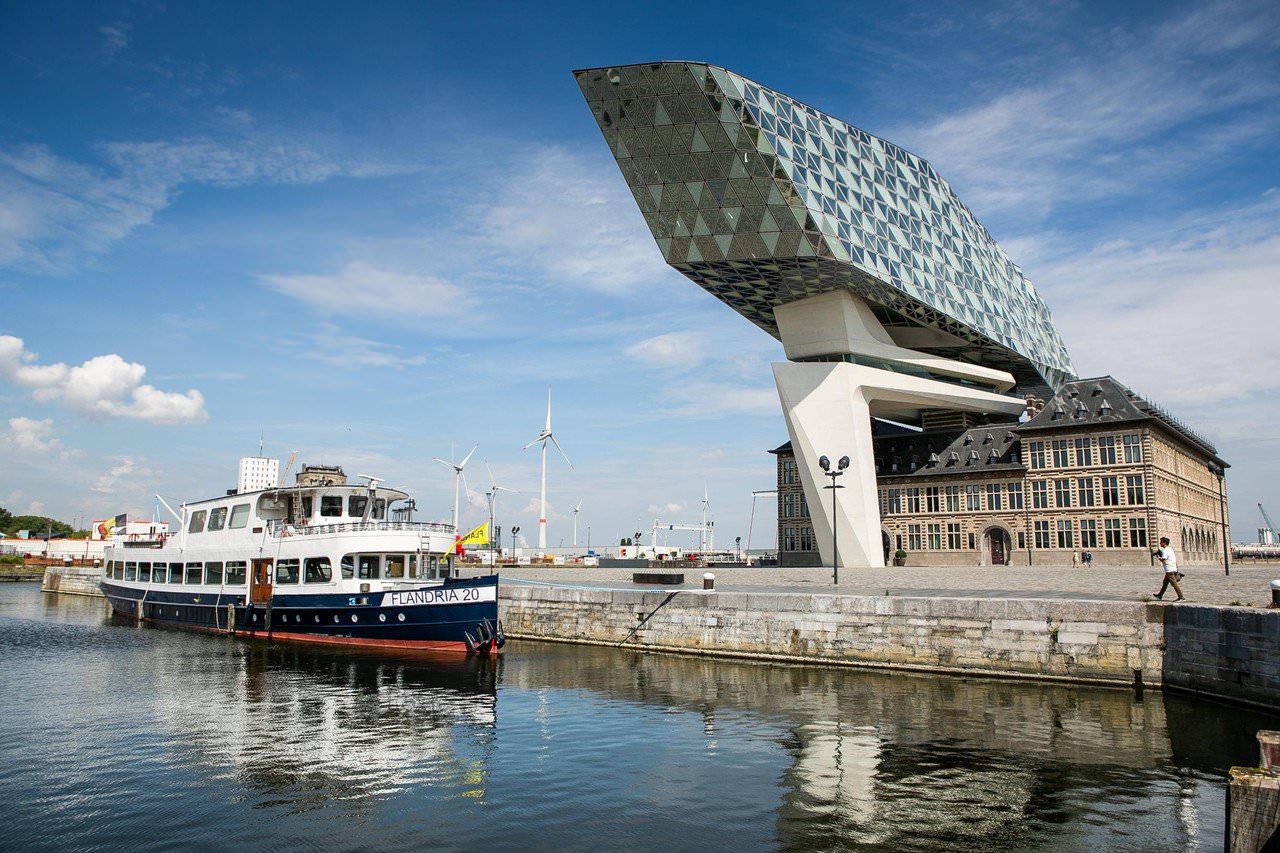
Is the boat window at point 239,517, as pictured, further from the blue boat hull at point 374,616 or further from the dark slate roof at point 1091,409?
the dark slate roof at point 1091,409

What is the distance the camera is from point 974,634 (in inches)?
1066

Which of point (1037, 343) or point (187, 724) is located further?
point (1037, 343)

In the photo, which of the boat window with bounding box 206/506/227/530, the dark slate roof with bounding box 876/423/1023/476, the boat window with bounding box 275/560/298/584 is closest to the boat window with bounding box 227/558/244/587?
the boat window with bounding box 206/506/227/530

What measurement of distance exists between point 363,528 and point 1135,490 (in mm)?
59260

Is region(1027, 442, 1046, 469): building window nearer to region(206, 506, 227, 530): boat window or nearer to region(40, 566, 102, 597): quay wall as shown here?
region(206, 506, 227, 530): boat window

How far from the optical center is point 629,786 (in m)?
15.7

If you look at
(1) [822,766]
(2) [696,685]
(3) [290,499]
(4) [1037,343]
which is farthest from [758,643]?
(4) [1037,343]

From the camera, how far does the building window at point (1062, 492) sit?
233ft

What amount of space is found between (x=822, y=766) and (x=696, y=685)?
9.95 m

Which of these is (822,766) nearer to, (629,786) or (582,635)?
(629,786)

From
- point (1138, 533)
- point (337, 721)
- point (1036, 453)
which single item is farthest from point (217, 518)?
point (1138, 533)

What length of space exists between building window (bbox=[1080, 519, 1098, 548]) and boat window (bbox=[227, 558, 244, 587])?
203ft

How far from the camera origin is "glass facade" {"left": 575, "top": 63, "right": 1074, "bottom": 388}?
56.5 metres

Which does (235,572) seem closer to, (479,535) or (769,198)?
(479,535)
